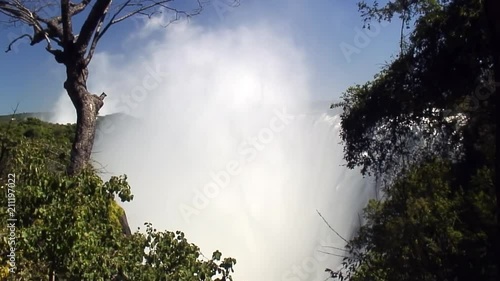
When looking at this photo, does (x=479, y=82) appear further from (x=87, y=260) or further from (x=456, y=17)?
(x=87, y=260)

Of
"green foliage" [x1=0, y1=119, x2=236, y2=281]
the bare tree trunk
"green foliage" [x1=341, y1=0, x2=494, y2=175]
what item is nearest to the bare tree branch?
the bare tree trunk

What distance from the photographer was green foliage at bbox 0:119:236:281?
2.25 meters

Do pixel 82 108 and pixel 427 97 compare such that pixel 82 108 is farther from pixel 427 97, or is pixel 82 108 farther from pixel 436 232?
pixel 427 97

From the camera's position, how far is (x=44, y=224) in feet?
Answer: 7.41

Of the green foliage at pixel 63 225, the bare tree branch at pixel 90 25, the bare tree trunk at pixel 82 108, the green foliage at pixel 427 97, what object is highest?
the green foliage at pixel 427 97

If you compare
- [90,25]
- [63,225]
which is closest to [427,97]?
[90,25]

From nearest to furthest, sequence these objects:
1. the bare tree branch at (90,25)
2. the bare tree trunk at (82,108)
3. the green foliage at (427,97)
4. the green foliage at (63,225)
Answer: the green foliage at (63,225)
the bare tree trunk at (82,108)
the bare tree branch at (90,25)
the green foliage at (427,97)

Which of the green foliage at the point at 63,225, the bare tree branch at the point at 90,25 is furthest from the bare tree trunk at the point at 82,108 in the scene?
the green foliage at the point at 63,225

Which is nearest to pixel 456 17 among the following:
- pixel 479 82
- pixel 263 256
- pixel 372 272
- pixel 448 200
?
pixel 479 82

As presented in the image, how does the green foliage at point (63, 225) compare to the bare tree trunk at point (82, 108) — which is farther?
the bare tree trunk at point (82, 108)

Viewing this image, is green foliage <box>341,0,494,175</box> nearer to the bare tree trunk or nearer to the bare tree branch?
the bare tree branch

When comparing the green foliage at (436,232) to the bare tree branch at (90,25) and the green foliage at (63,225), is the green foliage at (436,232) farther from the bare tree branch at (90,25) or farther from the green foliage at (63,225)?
the bare tree branch at (90,25)

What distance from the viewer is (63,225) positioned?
2.25 metres

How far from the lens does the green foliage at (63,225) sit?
7.38 ft
